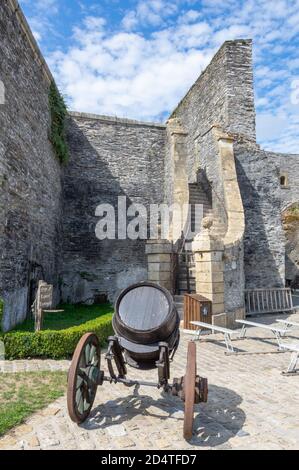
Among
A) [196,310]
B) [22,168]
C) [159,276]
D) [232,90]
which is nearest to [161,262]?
[159,276]

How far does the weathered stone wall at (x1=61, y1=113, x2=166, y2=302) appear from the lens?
1505 cm

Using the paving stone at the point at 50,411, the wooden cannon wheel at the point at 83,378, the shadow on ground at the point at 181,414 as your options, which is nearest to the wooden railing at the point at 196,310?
the shadow on ground at the point at 181,414

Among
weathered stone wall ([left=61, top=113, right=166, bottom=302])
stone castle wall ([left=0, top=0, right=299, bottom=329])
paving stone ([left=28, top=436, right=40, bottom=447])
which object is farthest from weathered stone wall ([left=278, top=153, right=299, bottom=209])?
paving stone ([left=28, top=436, right=40, bottom=447])

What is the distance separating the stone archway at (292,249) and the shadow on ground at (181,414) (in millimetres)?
14411

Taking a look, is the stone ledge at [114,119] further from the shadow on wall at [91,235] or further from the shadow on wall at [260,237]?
the shadow on wall at [260,237]

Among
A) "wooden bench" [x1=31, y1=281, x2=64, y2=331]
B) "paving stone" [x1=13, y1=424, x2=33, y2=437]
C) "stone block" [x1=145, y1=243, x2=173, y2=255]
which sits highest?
"stone block" [x1=145, y1=243, x2=173, y2=255]

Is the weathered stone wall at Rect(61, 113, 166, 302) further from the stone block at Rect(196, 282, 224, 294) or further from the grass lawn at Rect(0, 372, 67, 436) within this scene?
the grass lawn at Rect(0, 372, 67, 436)

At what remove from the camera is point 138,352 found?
13.0 feet

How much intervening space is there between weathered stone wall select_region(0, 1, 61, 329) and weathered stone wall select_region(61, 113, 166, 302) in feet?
10.0

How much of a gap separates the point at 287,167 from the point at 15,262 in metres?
20.7

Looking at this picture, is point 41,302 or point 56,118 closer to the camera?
point 41,302

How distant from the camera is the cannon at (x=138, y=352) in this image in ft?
11.8

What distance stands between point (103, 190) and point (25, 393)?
1206cm

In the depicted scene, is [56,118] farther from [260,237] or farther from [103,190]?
[260,237]
